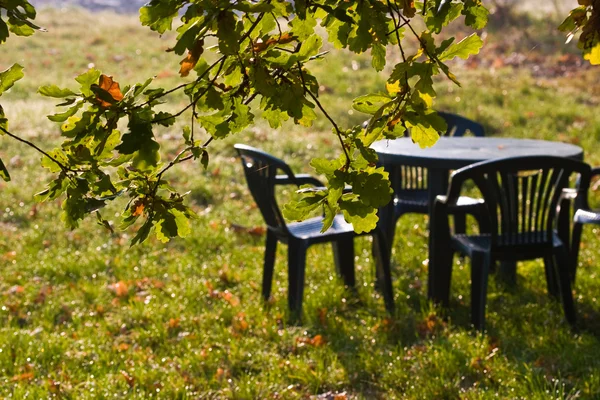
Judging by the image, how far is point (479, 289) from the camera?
16.3 ft

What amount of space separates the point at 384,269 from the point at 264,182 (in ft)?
3.05

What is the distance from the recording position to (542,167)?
15.4 ft

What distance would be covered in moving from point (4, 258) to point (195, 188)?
2.67 m

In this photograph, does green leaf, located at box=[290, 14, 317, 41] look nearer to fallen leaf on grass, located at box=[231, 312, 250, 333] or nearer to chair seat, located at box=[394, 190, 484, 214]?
fallen leaf on grass, located at box=[231, 312, 250, 333]

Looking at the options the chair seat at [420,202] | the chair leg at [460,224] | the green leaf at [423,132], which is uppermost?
the green leaf at [423,132]

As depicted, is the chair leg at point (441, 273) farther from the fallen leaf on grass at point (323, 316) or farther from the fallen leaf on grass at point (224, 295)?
the fallen leaf on grass at point (224, 295)

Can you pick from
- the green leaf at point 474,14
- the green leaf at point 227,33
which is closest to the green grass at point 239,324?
the green leaf at point 474,14

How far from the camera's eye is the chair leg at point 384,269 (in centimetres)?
538

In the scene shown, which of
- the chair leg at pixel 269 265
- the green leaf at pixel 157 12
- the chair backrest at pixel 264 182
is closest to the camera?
the green leaf at pixel 157 12

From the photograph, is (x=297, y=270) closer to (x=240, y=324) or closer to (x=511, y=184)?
(x=240, y=324)

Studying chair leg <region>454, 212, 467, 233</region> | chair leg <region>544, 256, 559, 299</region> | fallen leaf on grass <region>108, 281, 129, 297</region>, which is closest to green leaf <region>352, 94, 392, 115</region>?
chair leg <region>544, 256, 559, 299</region>

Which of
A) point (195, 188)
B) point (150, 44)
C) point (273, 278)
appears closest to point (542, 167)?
point (273, 278)

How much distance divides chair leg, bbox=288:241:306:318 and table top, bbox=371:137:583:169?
0.86 m

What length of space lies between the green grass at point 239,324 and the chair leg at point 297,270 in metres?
0.10
